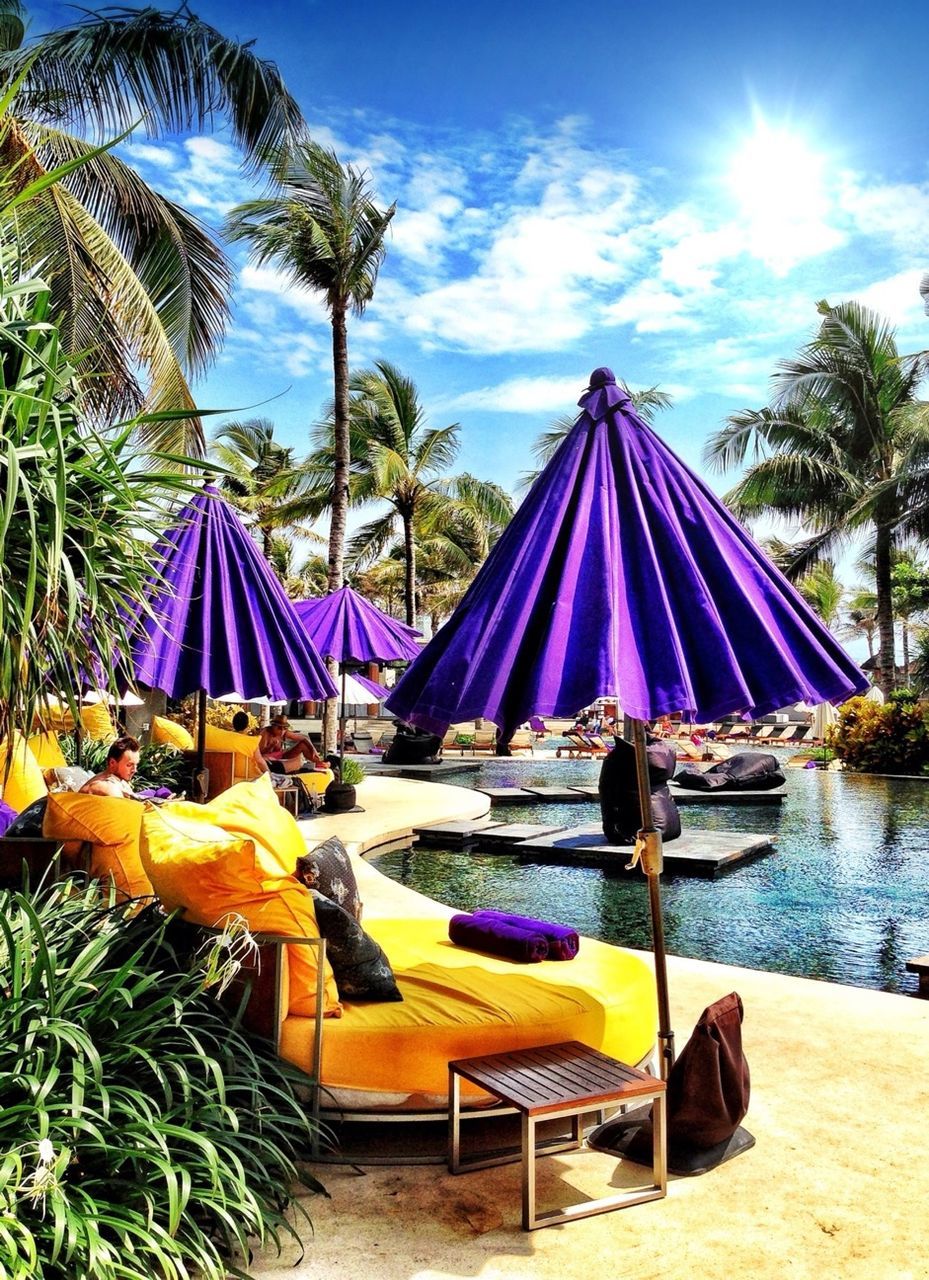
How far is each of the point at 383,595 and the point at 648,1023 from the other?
2395 inches

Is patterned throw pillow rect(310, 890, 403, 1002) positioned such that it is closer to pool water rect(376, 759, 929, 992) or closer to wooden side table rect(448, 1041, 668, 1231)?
wooden side table rect(448, 1041, 668, 1231)

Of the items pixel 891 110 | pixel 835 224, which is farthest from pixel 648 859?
pixel 891 110

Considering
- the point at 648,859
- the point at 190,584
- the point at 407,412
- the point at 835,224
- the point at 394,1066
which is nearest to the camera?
the point at 394,1066

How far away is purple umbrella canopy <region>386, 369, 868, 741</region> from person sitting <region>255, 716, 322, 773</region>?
9.48 metres

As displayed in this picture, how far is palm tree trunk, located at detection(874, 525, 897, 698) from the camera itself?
79.0 ft

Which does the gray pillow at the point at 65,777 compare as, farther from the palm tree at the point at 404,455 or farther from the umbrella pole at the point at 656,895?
the palm tree at the point at 404,455

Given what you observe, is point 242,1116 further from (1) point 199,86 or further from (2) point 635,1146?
(1) point 199,86

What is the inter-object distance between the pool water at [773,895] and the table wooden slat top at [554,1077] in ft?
12.0

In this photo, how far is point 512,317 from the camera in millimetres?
16953

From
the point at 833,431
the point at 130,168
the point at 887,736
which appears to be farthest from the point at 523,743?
the point at 130,168

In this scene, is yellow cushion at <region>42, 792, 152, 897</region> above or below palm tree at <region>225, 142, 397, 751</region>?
below

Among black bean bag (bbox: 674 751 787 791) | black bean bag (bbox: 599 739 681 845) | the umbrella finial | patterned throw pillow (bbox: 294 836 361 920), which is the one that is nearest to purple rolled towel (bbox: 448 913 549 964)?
patterned throw pillow (bbox: 294 836 361 920)

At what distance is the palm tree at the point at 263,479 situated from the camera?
27.2m

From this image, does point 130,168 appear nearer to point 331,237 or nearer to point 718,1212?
point 331,237
